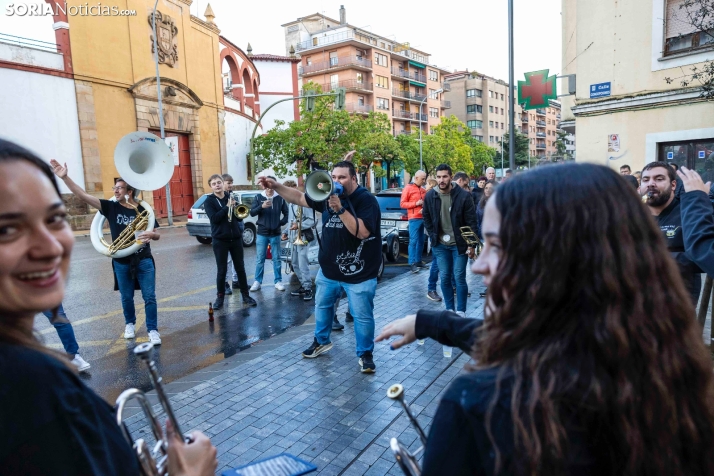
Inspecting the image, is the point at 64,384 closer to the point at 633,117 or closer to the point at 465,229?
the point at 465,229

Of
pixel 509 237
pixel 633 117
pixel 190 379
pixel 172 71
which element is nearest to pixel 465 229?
pixel 190 379

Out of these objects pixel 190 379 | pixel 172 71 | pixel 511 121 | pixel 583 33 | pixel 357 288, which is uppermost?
pixel 172 71

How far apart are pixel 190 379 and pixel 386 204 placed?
28.1 feet

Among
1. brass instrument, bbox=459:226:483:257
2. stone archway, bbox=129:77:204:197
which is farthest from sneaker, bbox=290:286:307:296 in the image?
stone archway, bbox=129:77:204:197

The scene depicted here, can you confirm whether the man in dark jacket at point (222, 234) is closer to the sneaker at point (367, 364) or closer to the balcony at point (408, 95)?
the sneaker at point (367, 364)

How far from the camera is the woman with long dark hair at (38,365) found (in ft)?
3.04

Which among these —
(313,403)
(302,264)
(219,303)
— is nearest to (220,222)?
(219,303)

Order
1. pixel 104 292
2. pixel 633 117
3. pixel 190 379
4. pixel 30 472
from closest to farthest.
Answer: pixel 30 472 → pixel 190 379 → pixel 104 292 → pixel 633 117

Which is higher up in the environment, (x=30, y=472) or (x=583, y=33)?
(x=583, y=33)

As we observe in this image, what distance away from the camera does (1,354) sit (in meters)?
0.95

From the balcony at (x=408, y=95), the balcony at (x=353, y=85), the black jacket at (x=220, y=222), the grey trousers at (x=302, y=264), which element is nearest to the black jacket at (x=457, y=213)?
the grey trousers at (x=302, y=264)

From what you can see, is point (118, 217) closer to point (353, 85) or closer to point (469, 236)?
point (469, 236)

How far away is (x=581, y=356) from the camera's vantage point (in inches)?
38.2

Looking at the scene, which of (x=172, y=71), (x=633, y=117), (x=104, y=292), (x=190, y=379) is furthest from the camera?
(x=172, y=71)
